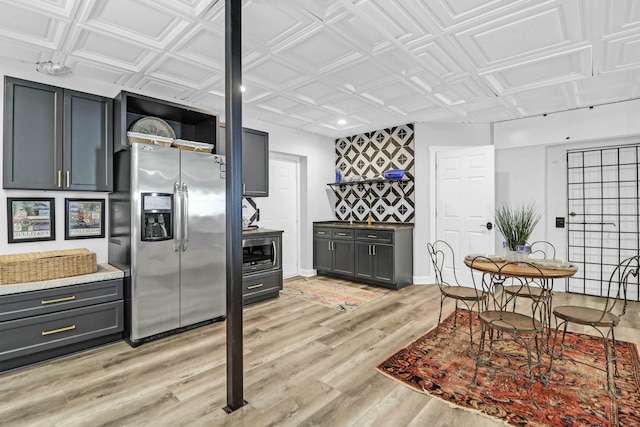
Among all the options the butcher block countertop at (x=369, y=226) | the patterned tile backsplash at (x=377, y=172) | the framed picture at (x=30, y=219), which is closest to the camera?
the framed picture at (x=30, y=219)

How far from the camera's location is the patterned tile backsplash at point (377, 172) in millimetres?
5574

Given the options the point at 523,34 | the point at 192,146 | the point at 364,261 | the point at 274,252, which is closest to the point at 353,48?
the point at 523,34

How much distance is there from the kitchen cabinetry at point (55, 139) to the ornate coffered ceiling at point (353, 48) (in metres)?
0.33

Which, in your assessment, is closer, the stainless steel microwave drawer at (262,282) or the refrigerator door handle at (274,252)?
the stainless steel microwave drawer at (262,282)

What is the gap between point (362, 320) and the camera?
3648 millimetres

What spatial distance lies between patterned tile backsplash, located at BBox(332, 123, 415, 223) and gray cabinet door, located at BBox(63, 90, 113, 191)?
13.3 feet

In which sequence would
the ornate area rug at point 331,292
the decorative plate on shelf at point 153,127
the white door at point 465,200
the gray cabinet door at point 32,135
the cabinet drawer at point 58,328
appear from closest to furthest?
1. the cabinet drawer at point 58,328
2. the gray cabinet door at point 32,135
3. the decorative plate on shelf at point 153,127
4. the ornate area rug at point 331,292
5. the white door at point 465,200

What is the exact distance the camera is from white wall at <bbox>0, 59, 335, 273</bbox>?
3.00 m

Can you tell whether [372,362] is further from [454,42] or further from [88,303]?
[454,42]

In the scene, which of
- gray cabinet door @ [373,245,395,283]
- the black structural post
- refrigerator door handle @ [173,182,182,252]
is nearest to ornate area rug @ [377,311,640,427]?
the black structural post

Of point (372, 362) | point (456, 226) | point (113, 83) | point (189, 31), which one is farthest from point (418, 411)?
point (113, 83)

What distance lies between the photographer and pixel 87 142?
320 centimetres

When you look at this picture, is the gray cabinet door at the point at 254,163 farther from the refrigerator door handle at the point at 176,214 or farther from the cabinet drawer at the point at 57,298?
the cabinet drawer at the point at 57,298

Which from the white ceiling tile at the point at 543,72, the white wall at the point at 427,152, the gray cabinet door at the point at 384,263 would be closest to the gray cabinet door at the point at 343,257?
the gray cabinet door at the point at 384,263
